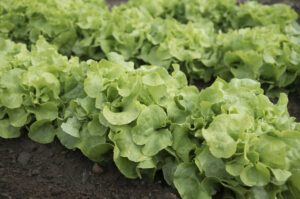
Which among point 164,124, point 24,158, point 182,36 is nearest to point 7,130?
point 24,158

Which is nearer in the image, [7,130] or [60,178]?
[60,178]

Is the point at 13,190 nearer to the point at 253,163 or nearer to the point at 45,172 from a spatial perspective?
the point at 45,172

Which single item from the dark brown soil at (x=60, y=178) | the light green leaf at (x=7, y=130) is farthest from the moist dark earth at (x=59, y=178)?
the light green leaf at (x=7, y=130)

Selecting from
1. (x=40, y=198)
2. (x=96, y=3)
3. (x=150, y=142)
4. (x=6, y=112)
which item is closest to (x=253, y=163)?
(x=150, y=142)

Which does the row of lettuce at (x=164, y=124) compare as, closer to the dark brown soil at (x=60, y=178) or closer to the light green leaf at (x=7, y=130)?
the light green leaf at (x=7, y=130)

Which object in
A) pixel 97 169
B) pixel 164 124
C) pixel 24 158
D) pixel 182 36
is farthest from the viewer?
pixel 182 36

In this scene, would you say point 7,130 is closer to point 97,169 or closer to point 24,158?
point 24,158

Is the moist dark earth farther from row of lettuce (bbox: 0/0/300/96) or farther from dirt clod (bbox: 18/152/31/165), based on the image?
row of lettuce (bbox: 0/0/300/96)
